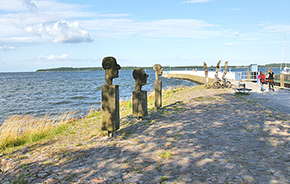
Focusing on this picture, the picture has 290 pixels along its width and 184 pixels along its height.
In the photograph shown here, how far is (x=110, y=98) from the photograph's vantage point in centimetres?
721

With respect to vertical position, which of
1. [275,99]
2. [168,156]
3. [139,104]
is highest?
[139,104]

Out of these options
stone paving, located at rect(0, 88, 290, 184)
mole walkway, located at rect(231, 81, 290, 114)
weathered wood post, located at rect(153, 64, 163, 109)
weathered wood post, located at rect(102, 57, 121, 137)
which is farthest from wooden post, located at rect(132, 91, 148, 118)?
mole walkway, located at rect(231, 81, 290, 114)

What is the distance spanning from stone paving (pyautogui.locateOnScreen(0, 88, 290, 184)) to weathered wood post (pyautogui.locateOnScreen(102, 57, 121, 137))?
42 cm

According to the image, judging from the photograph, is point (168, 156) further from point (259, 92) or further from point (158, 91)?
point (259, 92)

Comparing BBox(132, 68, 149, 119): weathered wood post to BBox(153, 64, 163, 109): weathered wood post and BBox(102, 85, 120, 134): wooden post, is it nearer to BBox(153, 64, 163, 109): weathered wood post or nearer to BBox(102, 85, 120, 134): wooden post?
BBox(102, 85, 120, 134): wooden post

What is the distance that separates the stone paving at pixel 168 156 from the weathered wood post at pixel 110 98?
0.42m

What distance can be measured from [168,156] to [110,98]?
2716 mm

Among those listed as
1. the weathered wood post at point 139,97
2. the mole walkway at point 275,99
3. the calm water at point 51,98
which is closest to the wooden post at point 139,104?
the weathered wood post at point 139,97

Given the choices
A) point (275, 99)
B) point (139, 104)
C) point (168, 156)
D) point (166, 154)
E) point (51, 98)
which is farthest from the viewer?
point (51, 98)

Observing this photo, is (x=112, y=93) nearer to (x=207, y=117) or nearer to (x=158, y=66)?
(x=207, y=117)

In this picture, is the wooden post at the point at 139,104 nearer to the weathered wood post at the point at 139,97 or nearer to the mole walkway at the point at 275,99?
the weathered wood post at the point at 139,97

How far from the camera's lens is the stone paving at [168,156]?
454 centimetres

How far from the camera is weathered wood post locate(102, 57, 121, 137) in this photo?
7.17 m

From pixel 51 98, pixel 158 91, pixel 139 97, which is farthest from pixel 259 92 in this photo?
pixel 51 98
